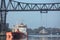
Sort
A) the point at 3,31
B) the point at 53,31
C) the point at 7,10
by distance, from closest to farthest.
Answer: the point at 3,31, the point at 7,10, the point at 53,31

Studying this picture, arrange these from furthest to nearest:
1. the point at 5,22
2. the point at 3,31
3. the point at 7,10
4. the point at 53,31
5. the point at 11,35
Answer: the point at 53,31 → the point at 7,10 → the point at 5,22 → the point at 3,31 → the point at 11,35

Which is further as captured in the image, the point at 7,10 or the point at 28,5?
the point at 28,5

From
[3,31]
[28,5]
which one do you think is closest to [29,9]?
[28,5]

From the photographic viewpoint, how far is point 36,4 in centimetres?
4172

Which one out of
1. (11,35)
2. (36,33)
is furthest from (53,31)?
Result: (11,35)

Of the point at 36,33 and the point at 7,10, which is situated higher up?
the point at 7,10

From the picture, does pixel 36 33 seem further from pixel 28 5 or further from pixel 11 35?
pixel 11 35

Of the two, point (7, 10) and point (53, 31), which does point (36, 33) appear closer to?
point (53, 31)

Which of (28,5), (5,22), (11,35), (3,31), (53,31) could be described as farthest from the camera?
(53,31)

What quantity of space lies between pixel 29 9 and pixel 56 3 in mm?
3806

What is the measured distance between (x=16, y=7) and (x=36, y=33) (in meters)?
14.4

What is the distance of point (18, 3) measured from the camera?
42219 mm

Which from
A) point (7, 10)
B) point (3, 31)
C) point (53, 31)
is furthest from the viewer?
point (53, 31)

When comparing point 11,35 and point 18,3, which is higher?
point 18,3
